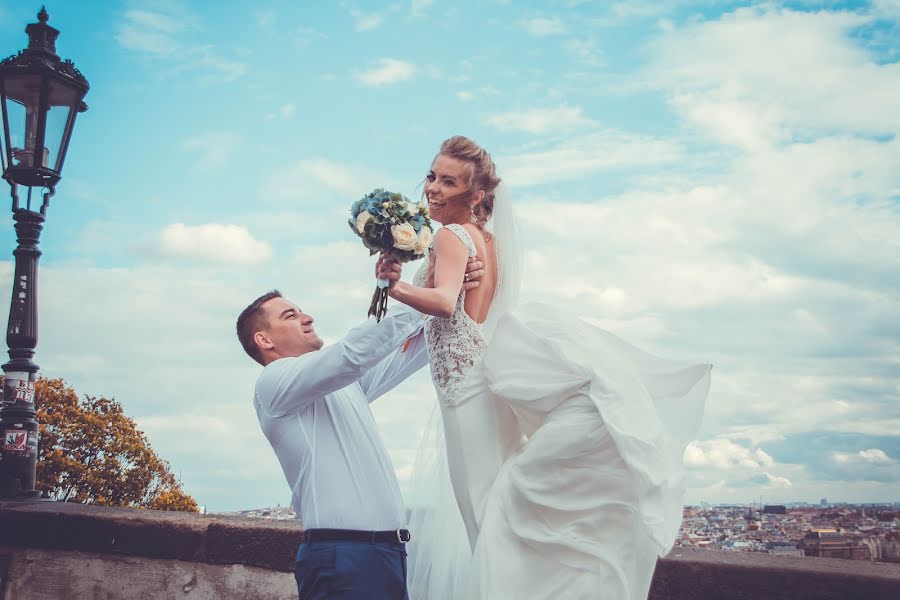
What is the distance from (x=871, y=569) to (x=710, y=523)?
799 millimetres

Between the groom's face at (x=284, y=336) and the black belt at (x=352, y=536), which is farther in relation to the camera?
the groom's face at (x=284, y=336)

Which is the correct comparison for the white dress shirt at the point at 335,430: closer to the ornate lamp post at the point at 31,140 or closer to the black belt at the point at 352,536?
the black belt at the point at 352,536

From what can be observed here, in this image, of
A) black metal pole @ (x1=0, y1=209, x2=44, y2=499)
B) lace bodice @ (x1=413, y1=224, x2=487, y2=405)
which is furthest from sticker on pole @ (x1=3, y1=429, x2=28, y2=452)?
lace bodice @ (x1=413, y1=224, x2=487, y2=405)

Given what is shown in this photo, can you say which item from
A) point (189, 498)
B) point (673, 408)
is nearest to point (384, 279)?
point (673, 408)

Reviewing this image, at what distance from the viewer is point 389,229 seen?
8.98 ft

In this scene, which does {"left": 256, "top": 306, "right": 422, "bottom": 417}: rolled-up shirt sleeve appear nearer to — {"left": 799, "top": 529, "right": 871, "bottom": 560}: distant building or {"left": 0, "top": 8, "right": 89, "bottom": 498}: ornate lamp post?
{"left": 799, "top": 529, "right": 871, "bottom": 560}: distant building

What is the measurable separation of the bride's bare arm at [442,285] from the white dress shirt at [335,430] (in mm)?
68

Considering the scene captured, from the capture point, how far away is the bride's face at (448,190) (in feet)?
10.8

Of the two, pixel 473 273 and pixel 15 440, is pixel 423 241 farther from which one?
pixel 15 440

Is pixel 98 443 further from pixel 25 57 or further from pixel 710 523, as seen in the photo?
pixel 710 523

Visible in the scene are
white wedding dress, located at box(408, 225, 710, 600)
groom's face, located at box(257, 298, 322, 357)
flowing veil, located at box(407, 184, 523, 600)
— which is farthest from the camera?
groom's face, located at box(257, 298, 322, 357)

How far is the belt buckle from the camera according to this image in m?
2.74

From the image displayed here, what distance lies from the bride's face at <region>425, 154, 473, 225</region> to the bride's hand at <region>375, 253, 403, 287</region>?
63 centimetres

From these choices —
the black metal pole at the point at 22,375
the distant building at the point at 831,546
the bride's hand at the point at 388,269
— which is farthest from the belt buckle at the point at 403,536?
the black metal pole at the point at 22,375
